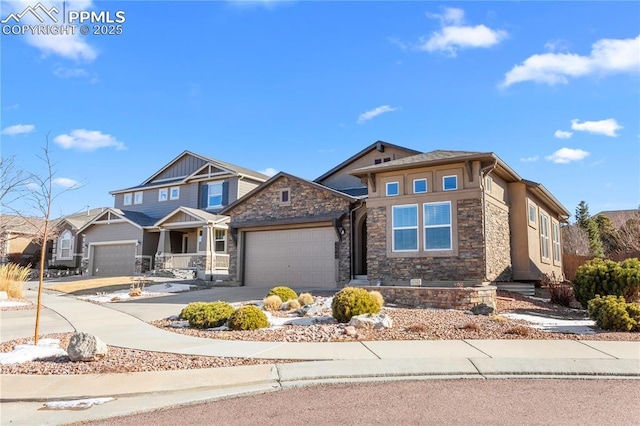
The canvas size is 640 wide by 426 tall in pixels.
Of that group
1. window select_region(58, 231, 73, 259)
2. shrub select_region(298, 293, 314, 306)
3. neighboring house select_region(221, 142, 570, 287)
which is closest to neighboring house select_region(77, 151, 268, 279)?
window select_region(58, 231, 73, 259)

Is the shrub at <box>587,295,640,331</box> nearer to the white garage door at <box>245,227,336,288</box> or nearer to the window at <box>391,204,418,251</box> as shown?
the window at <box>391,204,418,251</box>

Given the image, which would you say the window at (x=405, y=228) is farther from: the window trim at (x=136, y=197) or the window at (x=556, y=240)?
the window trim at (x=136, y=197)

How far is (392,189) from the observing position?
17219 millimetres

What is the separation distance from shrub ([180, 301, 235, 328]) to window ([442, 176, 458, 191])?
8892 millimetres

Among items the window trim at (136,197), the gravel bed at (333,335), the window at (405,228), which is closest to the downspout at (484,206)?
the gravel bed at (333,335)

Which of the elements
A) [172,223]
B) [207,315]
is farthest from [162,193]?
[207,315]

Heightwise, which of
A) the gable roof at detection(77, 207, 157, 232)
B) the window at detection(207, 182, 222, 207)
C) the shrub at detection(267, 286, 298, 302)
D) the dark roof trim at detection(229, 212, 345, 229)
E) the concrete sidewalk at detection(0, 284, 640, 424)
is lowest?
the concrete sidewalk at detection(0, 284, 640, 424)

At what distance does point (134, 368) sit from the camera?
7051 mm

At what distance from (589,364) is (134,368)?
23.0 ft

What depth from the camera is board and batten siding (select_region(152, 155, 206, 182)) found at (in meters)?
32.2

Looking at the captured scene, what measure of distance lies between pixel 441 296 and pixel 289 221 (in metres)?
8.97

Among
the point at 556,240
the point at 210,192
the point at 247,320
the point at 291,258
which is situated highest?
the point at 210,192

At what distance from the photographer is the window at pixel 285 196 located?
20.8 m

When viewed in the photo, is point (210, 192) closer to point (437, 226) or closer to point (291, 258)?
point (291, 258)
